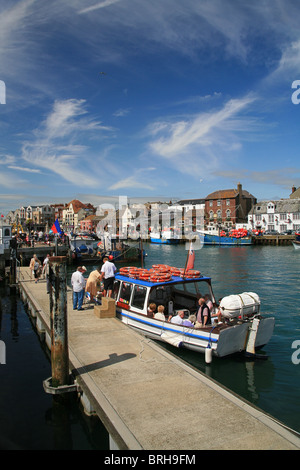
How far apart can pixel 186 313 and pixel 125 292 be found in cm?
289

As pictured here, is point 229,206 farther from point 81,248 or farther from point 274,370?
point 274,370

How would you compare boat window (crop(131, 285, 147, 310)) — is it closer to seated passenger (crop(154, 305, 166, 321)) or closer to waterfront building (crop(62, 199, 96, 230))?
seated passenger (crop(154, 305, 166, 321))

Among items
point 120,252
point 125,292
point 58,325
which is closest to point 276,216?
point 120,252

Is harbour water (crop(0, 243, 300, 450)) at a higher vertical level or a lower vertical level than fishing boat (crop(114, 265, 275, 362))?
lower

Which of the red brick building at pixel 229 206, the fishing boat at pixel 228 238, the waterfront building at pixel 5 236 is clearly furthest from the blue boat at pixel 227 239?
the waterfront building at pixel 5 236

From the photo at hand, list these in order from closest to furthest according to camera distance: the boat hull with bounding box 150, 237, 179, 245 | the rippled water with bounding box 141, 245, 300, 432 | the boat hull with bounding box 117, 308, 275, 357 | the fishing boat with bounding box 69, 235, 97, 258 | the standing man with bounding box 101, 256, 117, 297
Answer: the rippled water with bounding box 141, 245, 300, 432, the boat hull with bounding box 117, 308, 275, 357, the standing man with bounding box 101, 256, 117, 297, the fishing boat with bounding box 69, 235, 97, 258, the boat hull with bounding box 150, 237, 179, 245

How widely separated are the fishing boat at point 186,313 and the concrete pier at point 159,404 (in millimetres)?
2013

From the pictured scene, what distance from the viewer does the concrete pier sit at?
586 centimetres

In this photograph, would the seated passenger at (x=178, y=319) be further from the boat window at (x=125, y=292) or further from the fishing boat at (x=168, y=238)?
the fishing boat at (x=168, y=238)

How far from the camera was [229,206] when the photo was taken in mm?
102125

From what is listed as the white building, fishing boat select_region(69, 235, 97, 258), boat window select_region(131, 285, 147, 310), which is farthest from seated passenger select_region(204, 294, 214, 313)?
the white building

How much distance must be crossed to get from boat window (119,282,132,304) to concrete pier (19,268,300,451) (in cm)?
387
